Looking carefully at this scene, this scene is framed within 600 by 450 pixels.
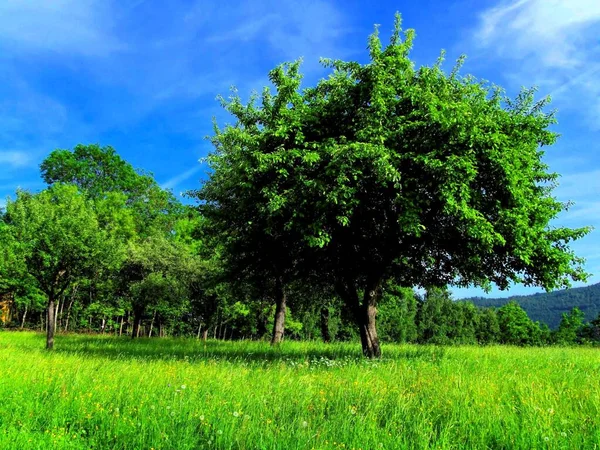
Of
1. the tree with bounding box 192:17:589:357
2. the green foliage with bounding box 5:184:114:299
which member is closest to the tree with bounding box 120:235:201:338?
the green foliage with bounding box 5:184:114:299

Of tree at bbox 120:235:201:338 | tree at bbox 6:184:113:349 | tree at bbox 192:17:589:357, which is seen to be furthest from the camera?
tree at bbox 120:235:201:338

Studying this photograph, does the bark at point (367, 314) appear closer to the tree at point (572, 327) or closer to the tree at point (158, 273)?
the tree at point (158, 273)

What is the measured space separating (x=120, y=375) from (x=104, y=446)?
14.0 feet

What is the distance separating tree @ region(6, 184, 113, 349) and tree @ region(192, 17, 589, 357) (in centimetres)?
973

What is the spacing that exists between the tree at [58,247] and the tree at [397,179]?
9.73 m

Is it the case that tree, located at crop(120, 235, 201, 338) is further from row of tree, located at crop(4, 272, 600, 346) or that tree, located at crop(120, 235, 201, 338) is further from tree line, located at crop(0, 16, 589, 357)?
row of tree, located at crop(4, 272, 600, 346)

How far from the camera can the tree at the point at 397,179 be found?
12.1m

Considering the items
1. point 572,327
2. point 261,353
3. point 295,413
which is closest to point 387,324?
point 572,327

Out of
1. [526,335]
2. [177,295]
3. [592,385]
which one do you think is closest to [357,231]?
[592,385]

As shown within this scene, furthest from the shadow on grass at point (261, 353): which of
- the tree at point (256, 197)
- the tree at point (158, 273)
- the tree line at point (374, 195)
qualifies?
the tree at point (158, 273)

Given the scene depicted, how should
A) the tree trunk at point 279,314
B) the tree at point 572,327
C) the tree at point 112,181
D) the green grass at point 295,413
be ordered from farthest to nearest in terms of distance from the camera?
the tree at point 572,327 < the tree at point 112,181 < the tree trunk at point 279,314 < the green grass at point 295,413

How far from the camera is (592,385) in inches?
347

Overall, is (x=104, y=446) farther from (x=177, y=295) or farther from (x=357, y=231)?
(x=177, y=295)

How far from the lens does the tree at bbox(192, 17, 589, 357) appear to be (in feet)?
39.6
